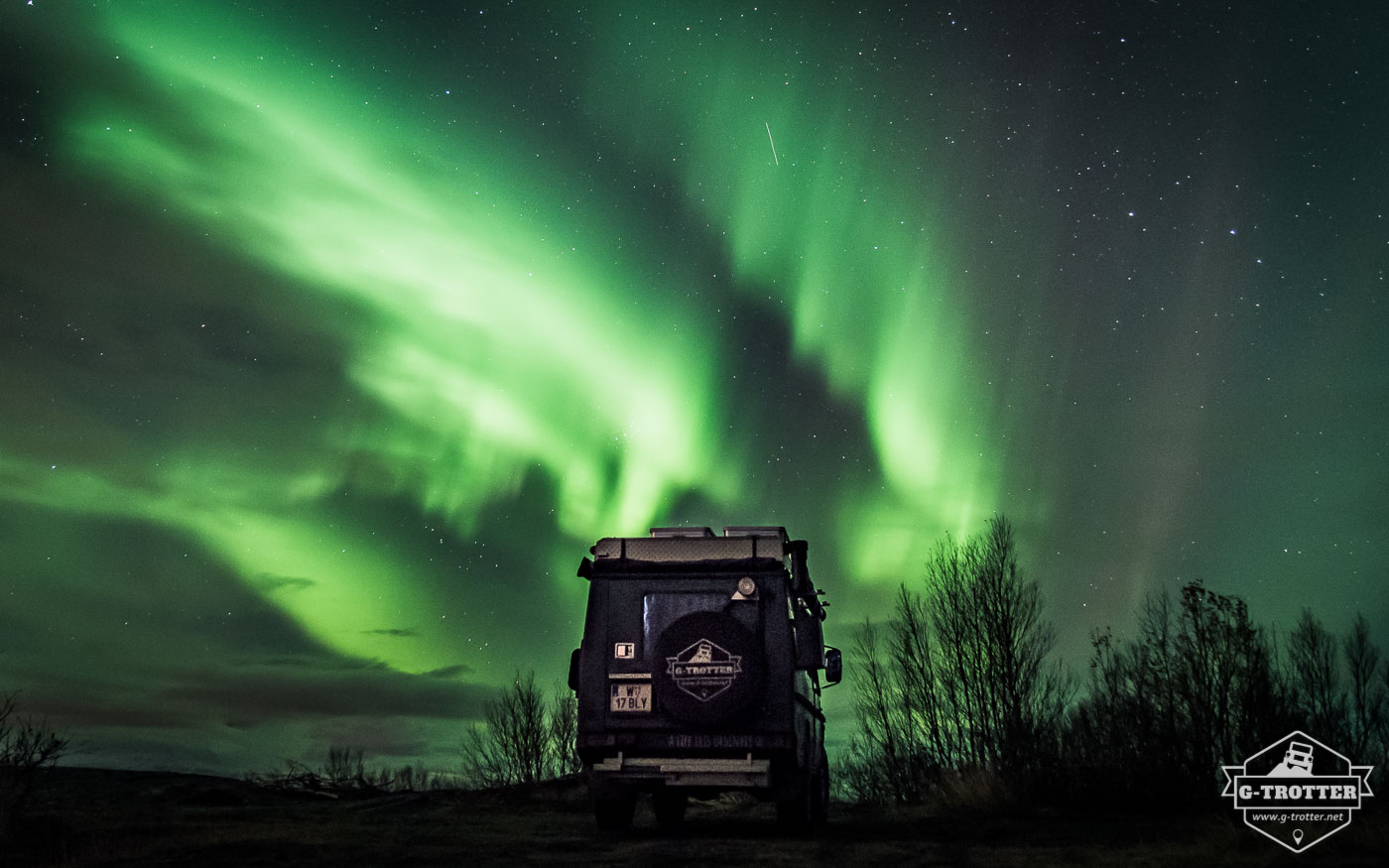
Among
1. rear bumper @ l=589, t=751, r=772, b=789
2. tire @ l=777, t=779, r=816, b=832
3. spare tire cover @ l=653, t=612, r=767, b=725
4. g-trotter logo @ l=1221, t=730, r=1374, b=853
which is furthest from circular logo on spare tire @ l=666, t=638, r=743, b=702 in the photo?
g-trotter logo @ l=1221, t=730, r=1374, b=853

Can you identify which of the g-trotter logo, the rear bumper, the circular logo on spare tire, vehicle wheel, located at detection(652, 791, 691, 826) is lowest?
vehicle wheel, located at detection(652, 791, 691, 826)

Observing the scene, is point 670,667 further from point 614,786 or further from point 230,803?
point 230,803

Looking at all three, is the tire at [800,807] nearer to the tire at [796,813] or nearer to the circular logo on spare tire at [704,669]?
the tire at [796,813]

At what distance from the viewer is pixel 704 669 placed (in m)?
12.3

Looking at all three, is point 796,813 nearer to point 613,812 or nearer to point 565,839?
point 613,812

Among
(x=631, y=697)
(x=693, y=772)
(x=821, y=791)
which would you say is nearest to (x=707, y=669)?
(x=631, y=697)

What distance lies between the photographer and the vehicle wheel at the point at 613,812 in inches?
530

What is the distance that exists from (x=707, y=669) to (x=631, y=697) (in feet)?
3.83

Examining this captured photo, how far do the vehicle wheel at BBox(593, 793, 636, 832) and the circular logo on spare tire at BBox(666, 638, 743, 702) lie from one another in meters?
2.17

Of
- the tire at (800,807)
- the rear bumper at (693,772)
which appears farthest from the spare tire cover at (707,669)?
the tire at (800,807)

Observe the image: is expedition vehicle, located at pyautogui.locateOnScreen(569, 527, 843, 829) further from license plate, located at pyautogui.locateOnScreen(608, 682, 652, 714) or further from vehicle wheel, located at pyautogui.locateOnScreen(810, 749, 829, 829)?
vehicle wheel, located at pyautogui.locateOnScreen(810, 749, 829, 829)

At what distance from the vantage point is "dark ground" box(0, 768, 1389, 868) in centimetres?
965

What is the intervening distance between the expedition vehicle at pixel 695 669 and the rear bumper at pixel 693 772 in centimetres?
1

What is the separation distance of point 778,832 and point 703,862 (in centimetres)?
413
